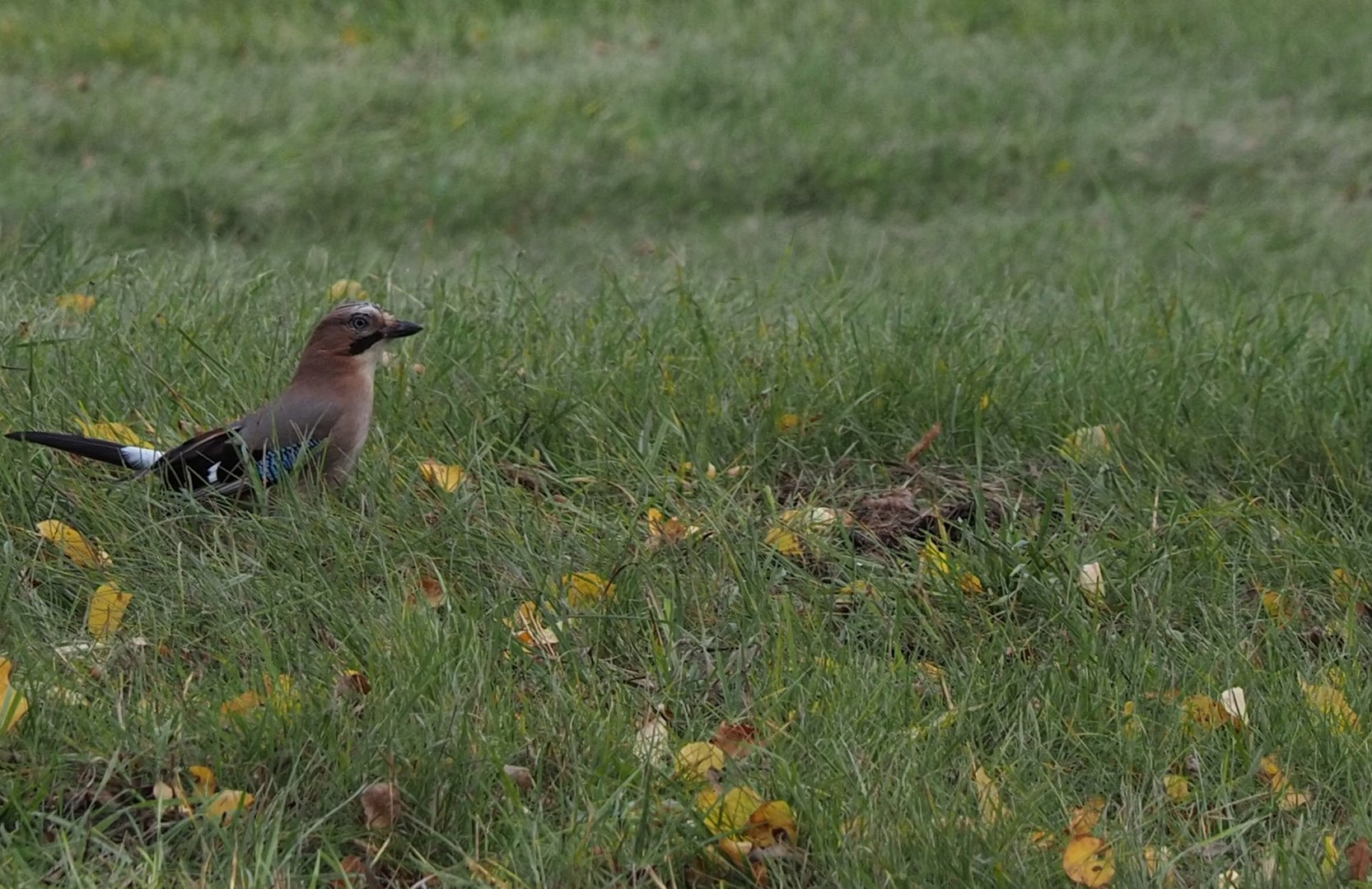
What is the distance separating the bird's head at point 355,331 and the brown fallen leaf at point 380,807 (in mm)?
1369

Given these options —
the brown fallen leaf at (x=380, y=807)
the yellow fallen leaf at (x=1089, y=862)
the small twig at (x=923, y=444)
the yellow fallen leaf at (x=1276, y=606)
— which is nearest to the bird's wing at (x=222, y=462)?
the brown fallen leaf at (x=380, y=807)

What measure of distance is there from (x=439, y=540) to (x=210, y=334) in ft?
4.21

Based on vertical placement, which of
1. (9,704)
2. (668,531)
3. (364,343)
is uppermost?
(364,343)

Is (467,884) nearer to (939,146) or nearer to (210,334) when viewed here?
(210,334)

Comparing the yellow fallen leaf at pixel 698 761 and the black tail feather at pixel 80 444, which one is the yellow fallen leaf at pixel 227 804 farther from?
the black tail feather at pixel 80 444

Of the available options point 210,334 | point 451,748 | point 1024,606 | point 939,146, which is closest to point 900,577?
point 1024,606

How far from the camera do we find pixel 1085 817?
3.01 metres

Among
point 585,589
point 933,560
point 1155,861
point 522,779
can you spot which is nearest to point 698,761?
point 522,779

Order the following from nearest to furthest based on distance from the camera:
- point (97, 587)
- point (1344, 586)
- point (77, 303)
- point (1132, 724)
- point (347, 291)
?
point (1132, 724) < point (97, 587) < point (1344, 586) < point (77, 303) < point (347, 291)

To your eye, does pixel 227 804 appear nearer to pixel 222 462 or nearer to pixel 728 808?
pixel 728 808

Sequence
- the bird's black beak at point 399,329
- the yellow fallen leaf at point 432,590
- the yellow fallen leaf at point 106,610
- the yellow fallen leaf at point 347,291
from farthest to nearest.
→ the yellow fallen leaf at point 347,291 < the bird's black beak at point 399,329 < the yellow fallen leaf at point 432,590 < the yellow fallen leaf at point 106,610

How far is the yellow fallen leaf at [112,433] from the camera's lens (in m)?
4.00

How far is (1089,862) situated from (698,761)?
0.70 metres

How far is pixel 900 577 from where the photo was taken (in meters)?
3.83
